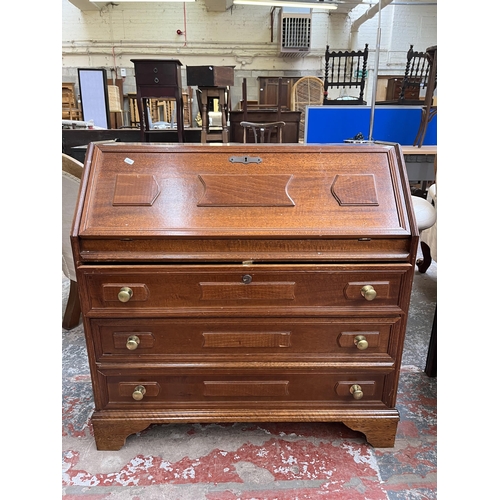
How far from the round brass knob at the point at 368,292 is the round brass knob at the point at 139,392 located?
3.02 ft

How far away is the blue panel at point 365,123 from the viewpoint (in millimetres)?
4145

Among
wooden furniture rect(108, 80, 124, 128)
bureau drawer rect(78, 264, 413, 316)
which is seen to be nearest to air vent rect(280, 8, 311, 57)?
wooden furniture rect(108, 80, 124, 128)

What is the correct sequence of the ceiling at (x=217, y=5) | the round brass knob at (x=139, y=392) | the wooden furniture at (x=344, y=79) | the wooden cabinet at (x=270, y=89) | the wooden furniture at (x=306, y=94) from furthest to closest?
the wooden cabinet at (x=270, y=89), the ceiling at (x=217, y=5), the wooden furniture at (x=306, y=94), the wooden furniture at (x=344, y=79), the round brass knob at (x=139, y=392)

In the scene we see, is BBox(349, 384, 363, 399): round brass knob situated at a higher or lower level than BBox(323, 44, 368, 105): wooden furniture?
lower

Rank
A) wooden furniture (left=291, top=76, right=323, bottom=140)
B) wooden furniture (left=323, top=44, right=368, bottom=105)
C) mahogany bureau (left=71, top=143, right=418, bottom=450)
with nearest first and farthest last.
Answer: mahogany bureau (left=71, top=143, right=418, bottom=450) < wooden furniture (left=323, top=44, right=368, bottom=105) < wooden furniture (left=291, top=76, right=323, bottom=140)

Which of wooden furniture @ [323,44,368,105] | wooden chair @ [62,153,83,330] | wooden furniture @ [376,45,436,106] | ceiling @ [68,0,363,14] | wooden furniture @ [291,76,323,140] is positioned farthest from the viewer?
ceiling @ [68,0,363,14]

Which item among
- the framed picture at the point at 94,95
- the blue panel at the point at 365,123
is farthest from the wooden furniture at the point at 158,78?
the framed picture at the point at 94,95

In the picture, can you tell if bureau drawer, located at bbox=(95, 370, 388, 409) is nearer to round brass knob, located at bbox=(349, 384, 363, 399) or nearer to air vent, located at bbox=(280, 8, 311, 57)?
round brass knob, located at bbox=(349, 384, 363, 399)

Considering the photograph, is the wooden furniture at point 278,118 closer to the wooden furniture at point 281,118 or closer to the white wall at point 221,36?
the wooden furniture at point 281,118

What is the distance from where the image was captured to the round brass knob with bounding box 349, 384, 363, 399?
1.42 m

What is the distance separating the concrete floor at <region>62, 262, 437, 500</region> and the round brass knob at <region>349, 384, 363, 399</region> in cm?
26

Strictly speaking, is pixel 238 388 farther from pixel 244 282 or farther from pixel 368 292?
pixel 368 292

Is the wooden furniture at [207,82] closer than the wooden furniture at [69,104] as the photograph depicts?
Yes

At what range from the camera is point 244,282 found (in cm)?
128
